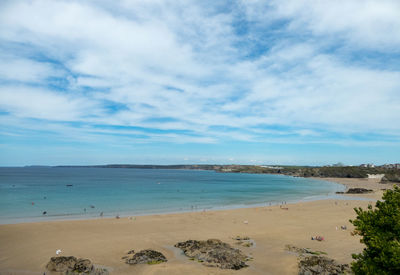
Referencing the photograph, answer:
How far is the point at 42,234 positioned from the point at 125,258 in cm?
1345

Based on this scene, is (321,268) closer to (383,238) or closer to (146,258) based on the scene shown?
(383,238)

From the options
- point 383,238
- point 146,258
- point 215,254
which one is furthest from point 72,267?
point 383,238

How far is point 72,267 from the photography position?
1814cm

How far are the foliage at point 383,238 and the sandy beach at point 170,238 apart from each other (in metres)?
9.85

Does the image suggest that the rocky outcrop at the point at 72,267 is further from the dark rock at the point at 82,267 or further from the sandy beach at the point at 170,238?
the sandy beach at the point at 170,238

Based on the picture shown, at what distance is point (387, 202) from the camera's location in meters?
11.0

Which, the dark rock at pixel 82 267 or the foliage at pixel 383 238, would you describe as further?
the dark rock at pixel 82 267

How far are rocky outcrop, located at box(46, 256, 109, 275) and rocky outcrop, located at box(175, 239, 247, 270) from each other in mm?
7128

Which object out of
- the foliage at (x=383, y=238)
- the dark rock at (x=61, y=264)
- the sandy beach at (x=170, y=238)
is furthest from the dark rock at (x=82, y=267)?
the foliage at (x=383, y=238)

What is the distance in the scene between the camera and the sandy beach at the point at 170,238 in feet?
64.6

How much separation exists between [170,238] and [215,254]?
8.47 metres

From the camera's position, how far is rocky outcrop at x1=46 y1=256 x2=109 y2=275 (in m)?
17.7

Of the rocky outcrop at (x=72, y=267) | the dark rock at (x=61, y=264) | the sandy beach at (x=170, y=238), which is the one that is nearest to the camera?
the rocky outcrop at (x=72, y=267)

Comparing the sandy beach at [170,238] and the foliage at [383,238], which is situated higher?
the foliage at [383,238]
